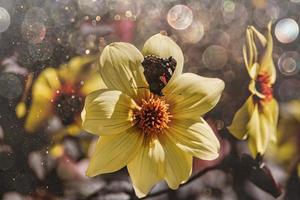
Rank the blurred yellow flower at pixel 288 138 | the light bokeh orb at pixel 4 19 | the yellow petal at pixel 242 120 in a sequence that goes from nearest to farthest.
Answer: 1. the light bokeh orb at pixel 4 19
2. the yellow petal at pixel 242 120
3. the blurred yellow flower at pixel 288 138

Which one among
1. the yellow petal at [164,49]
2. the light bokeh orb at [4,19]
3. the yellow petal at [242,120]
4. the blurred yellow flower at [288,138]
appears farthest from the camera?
the blurred yellow flower at [288,138]

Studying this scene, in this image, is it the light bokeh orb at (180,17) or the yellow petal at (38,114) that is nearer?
the yellow petal at (38,114)

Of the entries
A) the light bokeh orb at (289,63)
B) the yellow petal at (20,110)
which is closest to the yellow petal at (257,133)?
the light bokeh orb at (289,63)

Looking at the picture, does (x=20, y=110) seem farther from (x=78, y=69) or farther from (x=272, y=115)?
(x=272, y=115)

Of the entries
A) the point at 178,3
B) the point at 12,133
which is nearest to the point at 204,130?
the point at 178,3

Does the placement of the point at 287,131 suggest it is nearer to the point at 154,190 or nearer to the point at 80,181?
the point at 154,190

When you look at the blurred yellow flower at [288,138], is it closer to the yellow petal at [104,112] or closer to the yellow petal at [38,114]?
the yellow petal at [104,112]
